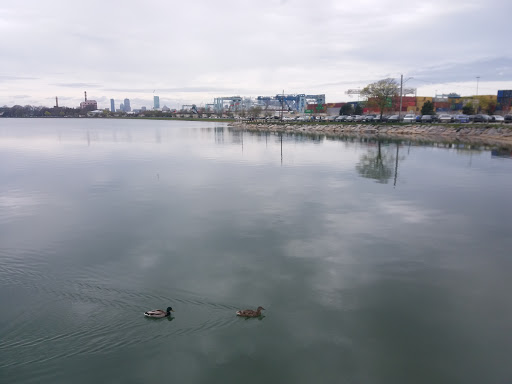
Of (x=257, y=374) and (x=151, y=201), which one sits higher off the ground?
(x=151, y=201)

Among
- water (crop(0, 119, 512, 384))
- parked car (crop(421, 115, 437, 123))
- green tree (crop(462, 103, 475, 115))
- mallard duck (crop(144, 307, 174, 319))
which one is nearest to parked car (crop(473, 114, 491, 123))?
parked car (crop(421, 115, 437, 123))

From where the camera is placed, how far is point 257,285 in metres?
11.6

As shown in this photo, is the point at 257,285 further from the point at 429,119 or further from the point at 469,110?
the point at 469,110

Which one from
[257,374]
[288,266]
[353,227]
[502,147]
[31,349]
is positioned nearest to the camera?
[257,374]

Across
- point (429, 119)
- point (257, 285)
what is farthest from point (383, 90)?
point (257, 285)

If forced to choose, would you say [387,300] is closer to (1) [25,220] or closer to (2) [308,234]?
(2) [308,234]

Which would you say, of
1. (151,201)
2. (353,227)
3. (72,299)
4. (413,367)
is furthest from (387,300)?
(151,201)

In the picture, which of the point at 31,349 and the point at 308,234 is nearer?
the point at 31,349

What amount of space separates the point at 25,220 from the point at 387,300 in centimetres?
1681

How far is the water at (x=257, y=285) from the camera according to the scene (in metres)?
8.41

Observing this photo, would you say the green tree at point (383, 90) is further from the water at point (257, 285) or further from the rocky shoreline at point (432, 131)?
the water at point (257, 285)

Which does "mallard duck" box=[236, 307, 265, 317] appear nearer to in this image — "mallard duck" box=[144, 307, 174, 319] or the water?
the water

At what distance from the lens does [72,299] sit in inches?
419

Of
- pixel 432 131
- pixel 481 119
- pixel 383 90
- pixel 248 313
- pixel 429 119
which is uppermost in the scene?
pixel 383 90
